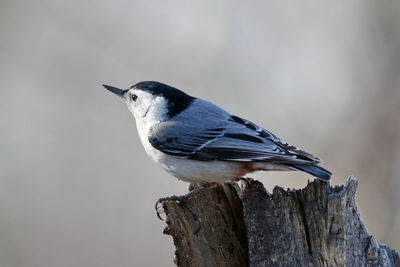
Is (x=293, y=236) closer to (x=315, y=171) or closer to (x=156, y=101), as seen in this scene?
(x=315, y=171)

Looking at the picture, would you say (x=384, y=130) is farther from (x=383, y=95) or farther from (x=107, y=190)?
(x=107, y=190)

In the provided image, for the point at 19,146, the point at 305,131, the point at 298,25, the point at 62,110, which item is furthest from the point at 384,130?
the point at 19,146

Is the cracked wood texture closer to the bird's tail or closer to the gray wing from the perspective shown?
the bird's tail

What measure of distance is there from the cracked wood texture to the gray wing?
51 cm

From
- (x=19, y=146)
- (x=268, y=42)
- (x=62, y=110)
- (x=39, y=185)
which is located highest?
(x=268, y=42)

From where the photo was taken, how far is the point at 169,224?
9.73 feet

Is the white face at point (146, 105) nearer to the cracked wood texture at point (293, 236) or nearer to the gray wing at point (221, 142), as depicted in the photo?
the gray wing at point (221, 142)

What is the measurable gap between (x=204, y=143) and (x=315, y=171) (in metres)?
0.80

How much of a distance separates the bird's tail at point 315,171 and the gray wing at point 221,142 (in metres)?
0.07

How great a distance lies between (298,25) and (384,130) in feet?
4.01

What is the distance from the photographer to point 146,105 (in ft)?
12.9

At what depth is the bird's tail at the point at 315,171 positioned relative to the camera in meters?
2.82

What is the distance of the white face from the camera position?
3.81 m

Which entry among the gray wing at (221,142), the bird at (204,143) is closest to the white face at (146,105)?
the bird at (204,143)
